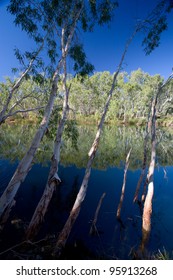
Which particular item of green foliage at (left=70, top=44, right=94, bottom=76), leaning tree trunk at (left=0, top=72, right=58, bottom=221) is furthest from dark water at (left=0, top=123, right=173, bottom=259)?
green foliage at (left=70, top=44, right=94, bottom=76)

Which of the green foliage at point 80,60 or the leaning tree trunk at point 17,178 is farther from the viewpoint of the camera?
the green foliage at point 80,60

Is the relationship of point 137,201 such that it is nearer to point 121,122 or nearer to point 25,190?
point 25,190

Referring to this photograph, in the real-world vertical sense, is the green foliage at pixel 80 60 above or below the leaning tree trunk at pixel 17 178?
above

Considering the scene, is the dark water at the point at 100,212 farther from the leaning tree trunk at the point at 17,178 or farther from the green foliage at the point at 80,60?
the green foliage at the point at 80,60

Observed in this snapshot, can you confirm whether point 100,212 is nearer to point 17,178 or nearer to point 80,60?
point 17,178

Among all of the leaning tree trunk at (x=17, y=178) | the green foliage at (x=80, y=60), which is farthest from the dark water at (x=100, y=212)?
the green foliage at (x=80, y=60)

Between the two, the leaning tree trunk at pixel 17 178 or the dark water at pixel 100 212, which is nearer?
the leaning tree trunk at pixel 17 178

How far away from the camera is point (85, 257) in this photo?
15.8ft

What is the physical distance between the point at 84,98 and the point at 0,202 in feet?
171

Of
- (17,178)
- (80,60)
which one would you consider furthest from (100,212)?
(80,60)

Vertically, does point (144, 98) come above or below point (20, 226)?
above

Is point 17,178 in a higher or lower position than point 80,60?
lower

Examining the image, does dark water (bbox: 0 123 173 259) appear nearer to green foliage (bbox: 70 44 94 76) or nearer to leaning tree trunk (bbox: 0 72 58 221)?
leaning tree trunk (bbox: 0 72 58 221)
